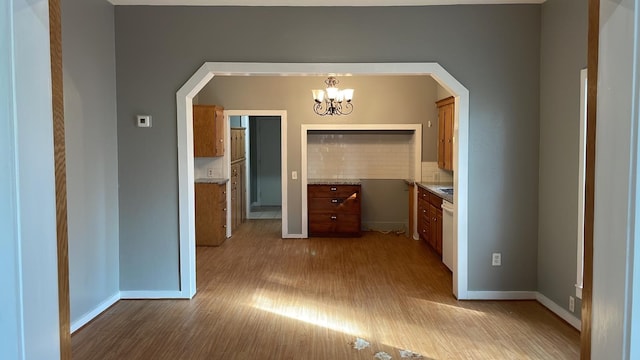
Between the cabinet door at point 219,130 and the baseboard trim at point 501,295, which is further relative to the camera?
the cabinet door at point 219,130

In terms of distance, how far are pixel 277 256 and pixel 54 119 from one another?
5.59m

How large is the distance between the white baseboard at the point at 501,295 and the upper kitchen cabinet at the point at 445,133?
2331 mm

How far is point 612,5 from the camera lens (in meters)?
1.27

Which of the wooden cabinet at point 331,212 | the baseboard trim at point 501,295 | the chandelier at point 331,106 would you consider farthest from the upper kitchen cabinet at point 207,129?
the baseboard trim at point 501,295

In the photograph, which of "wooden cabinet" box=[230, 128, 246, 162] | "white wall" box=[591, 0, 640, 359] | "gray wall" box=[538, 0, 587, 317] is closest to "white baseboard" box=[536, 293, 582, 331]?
"gray wall" box=[538, 0, 587, 317]

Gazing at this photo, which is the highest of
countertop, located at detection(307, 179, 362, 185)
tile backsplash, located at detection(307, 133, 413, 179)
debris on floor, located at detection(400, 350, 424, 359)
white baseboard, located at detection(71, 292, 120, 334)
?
tile backsplash, located at detection(307, 133, 413, 179)

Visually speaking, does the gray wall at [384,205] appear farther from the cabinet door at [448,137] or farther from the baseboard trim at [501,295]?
the baseboard trim at [501,295]

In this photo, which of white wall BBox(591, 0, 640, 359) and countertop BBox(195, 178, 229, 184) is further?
countertop BBox(195, 178, 229, 184)

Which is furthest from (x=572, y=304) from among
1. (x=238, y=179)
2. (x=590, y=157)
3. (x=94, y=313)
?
(x=238, y=179)

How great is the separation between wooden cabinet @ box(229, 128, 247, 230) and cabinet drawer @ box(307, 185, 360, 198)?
1338 mm

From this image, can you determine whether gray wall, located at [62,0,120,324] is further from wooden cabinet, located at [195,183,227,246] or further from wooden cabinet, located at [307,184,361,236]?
wooden cabinet, located at [307,184,361,236]

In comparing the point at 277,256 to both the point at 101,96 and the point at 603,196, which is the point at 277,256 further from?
the point at 603,196

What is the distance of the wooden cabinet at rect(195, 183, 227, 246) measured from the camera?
294 inches

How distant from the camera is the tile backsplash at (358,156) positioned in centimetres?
885
